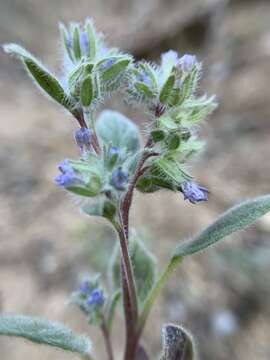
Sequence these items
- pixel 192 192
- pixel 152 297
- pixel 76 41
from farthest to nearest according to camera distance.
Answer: pixel 152 297
pixel 76 41
pixel 192 192

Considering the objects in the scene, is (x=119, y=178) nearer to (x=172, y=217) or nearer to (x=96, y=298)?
(x=96, y=298)

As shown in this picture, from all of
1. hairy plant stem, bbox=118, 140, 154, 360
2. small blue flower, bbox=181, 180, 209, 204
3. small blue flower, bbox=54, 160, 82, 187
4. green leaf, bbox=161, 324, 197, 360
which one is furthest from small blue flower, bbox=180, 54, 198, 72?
green leaf, bbox=161, 324, 197, 360

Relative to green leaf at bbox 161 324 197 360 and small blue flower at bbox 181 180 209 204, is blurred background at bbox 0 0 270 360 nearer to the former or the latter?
small blue flower at bbox 181 180 209 204

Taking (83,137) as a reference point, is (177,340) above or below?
below

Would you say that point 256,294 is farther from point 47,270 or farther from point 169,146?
point 169,146

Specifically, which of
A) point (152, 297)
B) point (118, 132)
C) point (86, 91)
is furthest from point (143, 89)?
point (152, 297)

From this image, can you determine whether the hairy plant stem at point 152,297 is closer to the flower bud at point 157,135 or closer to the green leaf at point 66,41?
the flower bud at point 157,135

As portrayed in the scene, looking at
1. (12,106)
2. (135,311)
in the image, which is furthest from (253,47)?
(135,311)
